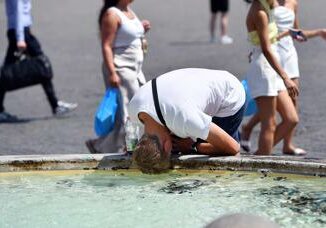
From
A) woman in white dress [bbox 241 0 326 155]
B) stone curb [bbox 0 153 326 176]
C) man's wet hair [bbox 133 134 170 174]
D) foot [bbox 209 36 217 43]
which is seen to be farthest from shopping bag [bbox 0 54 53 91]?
foot [bbox 209 36 217 43]

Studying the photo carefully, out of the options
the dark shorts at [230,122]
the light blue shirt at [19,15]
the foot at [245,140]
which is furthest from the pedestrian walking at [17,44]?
the dark shorts at [230,122]

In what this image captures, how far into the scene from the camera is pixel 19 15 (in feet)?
35.1

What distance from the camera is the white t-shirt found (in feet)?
19.4

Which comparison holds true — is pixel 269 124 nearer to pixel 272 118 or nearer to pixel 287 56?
pixel 272 118

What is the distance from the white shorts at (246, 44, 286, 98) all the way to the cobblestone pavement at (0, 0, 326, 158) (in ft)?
3.26

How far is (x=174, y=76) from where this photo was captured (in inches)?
243

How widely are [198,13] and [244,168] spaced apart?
50.8 ft

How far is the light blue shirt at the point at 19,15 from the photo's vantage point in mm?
10645

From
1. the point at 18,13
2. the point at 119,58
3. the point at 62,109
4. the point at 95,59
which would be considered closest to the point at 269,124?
the point at 119,58

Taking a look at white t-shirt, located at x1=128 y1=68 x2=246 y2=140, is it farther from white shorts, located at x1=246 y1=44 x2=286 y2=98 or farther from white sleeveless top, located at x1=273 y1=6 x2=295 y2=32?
white sleeveless top, located at x1=273 y1=6 x2=295 y2=32

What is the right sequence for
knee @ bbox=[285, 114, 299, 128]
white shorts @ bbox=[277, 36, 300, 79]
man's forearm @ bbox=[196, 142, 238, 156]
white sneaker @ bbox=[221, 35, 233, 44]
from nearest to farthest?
man's forearm @ bbox=[196, 142, 238, 156], knee @ bbox=[285, 114, 299, 128], white shorts @ bbox=[277, 36, 300, 79], white sneaker @ bbox=[221, 35, 233, 44]

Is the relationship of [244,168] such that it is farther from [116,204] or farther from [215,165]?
[116,204]

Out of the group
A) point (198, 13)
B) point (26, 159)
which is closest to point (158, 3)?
point (198, 13)

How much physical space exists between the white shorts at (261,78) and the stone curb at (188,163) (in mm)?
1288
